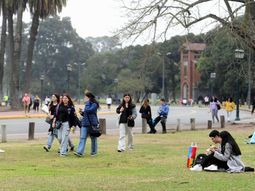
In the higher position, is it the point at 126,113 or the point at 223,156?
the point at 126,113

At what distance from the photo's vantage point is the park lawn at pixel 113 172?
31.0 feet

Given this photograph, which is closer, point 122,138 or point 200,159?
point 200,159

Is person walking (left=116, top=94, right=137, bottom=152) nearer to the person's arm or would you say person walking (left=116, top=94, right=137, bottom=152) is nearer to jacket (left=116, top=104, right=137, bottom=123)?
jacket (left=116, top=104, right=137, bottom=123)

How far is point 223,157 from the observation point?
11594 millimetres

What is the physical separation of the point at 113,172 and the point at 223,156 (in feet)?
7.45

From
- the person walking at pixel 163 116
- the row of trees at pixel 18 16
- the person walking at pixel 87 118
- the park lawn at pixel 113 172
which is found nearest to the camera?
the park lawn at pixel 113 172

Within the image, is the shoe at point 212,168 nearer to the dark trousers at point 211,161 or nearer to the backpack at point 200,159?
the dark trousers at point 211,161

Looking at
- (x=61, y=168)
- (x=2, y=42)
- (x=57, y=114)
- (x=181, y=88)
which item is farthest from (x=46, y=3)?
(x=181, y=88)

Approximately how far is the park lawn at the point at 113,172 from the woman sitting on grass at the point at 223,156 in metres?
0.36

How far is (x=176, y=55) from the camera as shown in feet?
349

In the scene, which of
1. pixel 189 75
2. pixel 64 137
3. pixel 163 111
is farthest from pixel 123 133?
pixel 189 75

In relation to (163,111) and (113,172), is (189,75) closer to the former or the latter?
(163,111)

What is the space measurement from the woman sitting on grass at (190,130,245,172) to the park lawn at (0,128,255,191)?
0.36 m

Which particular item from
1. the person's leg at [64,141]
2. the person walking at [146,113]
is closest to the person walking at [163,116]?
the person walking at [146,113]
